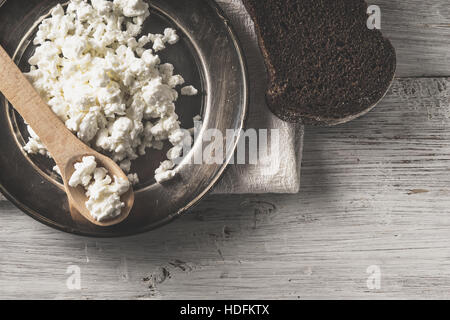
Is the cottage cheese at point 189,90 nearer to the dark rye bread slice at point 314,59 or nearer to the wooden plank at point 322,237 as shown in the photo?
the dark rye bread slice at point 314,59

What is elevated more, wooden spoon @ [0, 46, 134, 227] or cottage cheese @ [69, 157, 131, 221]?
wooden spoon @ [0, 46, 134, 227]

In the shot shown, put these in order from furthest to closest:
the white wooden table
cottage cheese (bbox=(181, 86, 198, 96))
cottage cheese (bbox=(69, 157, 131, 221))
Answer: the white wooden table → cottage cheese (bbox=(181, 86, 198, 96)) → cottage cheese (bbox=(69, 157, 131, 221))

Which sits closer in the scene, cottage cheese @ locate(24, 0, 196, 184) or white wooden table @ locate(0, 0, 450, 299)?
cottage cheese @ locate(24, 0, 196, 184)

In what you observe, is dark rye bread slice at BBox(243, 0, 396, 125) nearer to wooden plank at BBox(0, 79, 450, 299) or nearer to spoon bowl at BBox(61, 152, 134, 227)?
wooden plank at BBox(0, 79, 450, 299)

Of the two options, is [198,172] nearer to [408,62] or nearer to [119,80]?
[119,80]

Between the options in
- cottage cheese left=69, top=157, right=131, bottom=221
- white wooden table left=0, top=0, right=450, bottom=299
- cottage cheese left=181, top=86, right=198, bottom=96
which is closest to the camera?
cottage cheese left=69, top=157, right=131, bottom=221

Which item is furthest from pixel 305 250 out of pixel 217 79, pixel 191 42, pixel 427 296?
pixel 191 42

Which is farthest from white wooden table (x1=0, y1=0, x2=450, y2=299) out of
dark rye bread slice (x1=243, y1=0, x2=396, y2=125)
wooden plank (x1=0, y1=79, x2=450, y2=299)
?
dark rye bread slice (x1=243, y1=0, x2=396, y2=125)
